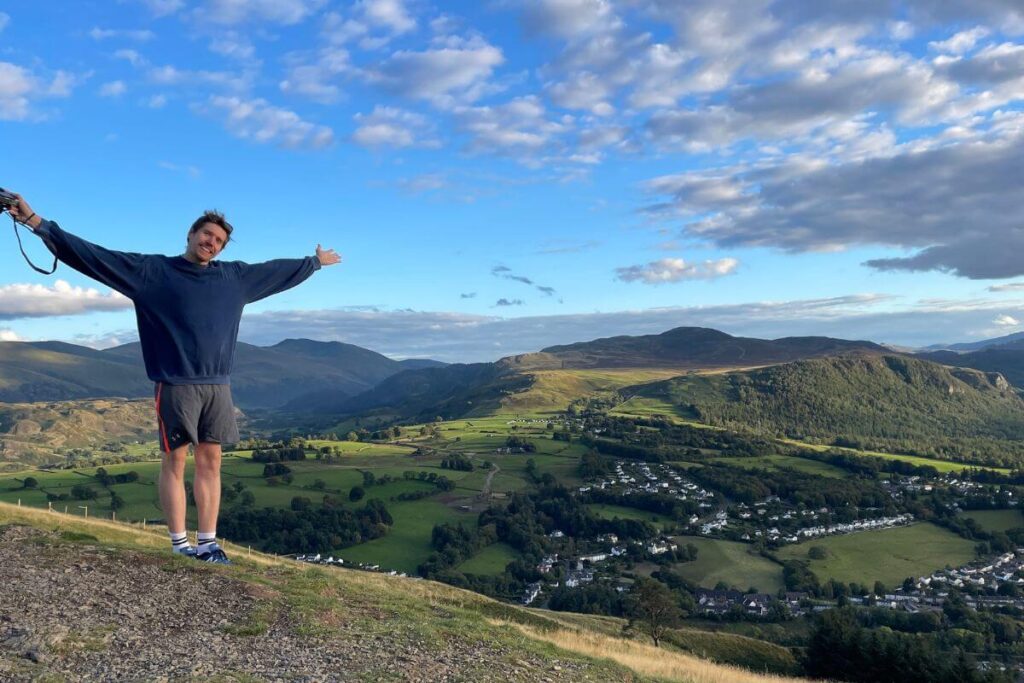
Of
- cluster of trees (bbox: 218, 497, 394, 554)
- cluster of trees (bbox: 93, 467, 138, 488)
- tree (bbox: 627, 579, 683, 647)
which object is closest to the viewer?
tree (bbox: 627, 579, 683, 647)

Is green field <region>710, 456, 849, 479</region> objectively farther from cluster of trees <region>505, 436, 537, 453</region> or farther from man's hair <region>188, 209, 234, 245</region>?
man's hair <region>188, 209, 234, 245</region>

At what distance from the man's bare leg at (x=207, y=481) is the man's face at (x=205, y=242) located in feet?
7.91

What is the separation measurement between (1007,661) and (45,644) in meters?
81.7

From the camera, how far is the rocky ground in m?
6.63

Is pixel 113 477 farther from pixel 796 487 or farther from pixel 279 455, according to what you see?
pixel 796 487

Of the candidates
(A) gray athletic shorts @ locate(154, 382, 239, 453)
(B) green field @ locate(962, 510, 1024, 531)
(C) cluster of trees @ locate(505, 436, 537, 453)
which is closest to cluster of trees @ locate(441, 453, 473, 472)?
(C) cluster of trees @ locate(505, 436, 537, 453)

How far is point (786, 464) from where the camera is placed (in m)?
156

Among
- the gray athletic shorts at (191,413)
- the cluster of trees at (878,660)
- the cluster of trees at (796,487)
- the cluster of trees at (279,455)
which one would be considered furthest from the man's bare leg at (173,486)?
the cluster of trees at (796,487)

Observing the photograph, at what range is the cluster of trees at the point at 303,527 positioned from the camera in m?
82.0

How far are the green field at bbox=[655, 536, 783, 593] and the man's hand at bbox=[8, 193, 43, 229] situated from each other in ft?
290

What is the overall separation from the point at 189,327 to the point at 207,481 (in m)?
2.16

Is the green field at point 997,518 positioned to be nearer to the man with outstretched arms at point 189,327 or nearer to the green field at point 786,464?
the green field at point 786,464

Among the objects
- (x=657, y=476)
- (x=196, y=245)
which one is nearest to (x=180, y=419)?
(x=196, y=245)

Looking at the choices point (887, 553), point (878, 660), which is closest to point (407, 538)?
point (878, 660)
